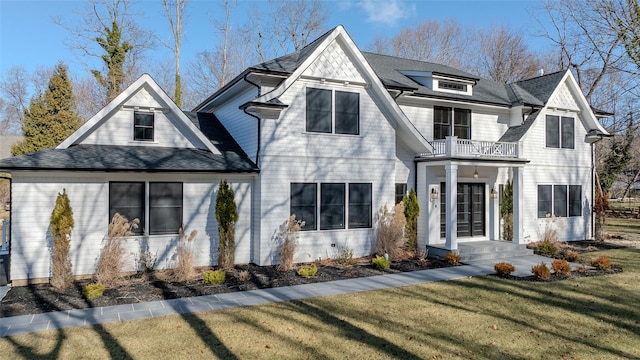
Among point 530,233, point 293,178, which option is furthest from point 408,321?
point 530,233

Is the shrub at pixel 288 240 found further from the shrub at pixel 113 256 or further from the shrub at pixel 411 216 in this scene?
the shrub at pixel 411 216

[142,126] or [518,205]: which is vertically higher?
[142,126]

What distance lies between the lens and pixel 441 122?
16.0 meters

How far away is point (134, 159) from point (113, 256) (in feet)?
8.89

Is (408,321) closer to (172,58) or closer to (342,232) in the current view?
(342,232)

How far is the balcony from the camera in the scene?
1400 cm

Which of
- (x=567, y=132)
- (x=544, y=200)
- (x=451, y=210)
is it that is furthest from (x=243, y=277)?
(x=567, y=132)

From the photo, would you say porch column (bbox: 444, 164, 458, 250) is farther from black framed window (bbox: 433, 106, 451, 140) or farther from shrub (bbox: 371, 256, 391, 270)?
shrub (bbox: 371, 256, 391, 270)

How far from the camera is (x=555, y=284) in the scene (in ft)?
33.8

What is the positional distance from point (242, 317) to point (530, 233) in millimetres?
13681

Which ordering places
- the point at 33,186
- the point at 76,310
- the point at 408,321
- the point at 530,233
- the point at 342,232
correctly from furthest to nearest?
1. the point at 530,233
2. the point at 342,232
3. the point at 33,186
4. the point at 76,310
5. the point at 408,321

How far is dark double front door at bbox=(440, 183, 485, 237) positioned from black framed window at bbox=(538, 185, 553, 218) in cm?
268

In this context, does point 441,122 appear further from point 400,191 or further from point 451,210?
point 451,210

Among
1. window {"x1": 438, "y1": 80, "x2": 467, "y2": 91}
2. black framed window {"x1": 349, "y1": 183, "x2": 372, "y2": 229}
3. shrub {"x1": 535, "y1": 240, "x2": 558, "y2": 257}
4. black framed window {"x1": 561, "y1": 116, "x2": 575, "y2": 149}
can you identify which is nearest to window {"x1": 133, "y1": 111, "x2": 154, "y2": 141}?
black framed window {"x1": 349, "y1": 183, "x2": 372, "y2": 229}
